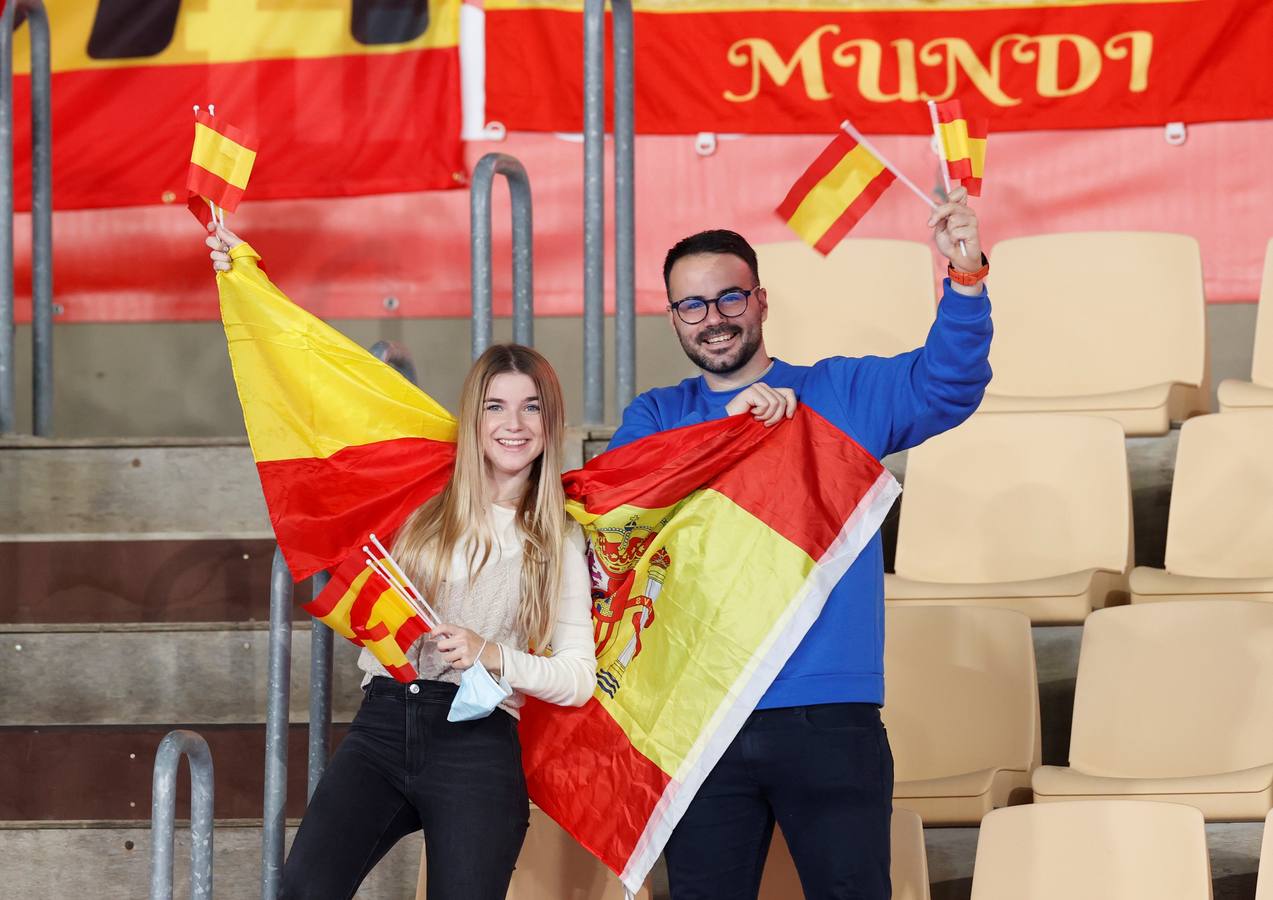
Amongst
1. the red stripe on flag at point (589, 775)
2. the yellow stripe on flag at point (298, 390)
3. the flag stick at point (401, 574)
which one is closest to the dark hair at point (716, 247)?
the yellow stripe on flag at point (298, 390)

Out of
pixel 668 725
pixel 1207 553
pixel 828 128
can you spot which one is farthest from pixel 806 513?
pixel 828 128

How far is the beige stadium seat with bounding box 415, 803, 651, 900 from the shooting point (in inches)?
110

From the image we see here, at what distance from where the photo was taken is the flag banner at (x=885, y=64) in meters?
4.80

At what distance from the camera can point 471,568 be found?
252 centimetres

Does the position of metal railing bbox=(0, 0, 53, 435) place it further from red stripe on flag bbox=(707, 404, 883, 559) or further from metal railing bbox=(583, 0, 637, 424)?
red stripe on flag bbox=(707, 404, 883, 559)

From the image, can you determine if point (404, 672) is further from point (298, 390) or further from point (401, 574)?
point (298, 390)

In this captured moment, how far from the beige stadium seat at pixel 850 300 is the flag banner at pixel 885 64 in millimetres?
615

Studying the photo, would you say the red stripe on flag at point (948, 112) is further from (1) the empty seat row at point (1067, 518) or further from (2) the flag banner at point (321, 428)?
(1) the empty seat row at point (1067, 518)

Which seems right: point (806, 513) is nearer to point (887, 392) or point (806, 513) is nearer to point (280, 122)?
point (887, 392)

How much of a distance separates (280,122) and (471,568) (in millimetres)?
2851

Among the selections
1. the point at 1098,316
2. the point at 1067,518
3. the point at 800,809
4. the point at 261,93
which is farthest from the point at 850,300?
the point at 800,809

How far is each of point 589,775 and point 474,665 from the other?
35 cm

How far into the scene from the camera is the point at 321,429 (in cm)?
271

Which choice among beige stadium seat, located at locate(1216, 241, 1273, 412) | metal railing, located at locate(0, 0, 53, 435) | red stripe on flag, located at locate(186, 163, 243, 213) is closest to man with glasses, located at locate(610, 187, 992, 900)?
red stripe on flag, located at locate(186, 163, 243, 213)
